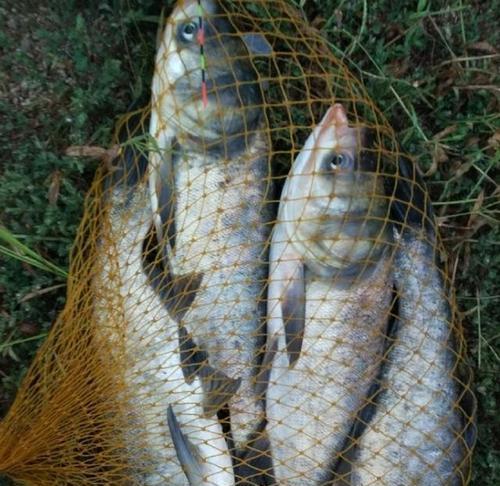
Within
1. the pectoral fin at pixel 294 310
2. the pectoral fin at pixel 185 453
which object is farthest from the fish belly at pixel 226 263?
the pectoral fin at pixel 185 453

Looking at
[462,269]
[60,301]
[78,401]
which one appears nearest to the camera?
[78,401]

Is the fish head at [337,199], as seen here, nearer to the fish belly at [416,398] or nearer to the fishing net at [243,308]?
the fishing net at [243,308]

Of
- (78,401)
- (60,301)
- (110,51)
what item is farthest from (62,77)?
(78,401)

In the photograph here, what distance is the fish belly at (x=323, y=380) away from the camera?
284 cm

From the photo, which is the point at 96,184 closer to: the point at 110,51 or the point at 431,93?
the point at 110,51

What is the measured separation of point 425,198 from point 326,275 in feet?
1.86

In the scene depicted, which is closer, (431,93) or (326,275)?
(326,275)

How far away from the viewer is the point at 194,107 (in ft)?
9.21

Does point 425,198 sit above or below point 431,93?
below

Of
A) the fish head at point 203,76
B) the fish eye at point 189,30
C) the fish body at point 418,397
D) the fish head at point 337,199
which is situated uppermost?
the fish eye at point 189,30

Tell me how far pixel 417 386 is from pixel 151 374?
111 cm

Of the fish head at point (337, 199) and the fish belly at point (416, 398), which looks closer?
the fish head at point (337, 199)

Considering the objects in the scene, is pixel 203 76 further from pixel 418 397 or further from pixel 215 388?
pixel 418 397

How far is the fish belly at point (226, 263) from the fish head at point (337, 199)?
0.68 ft
